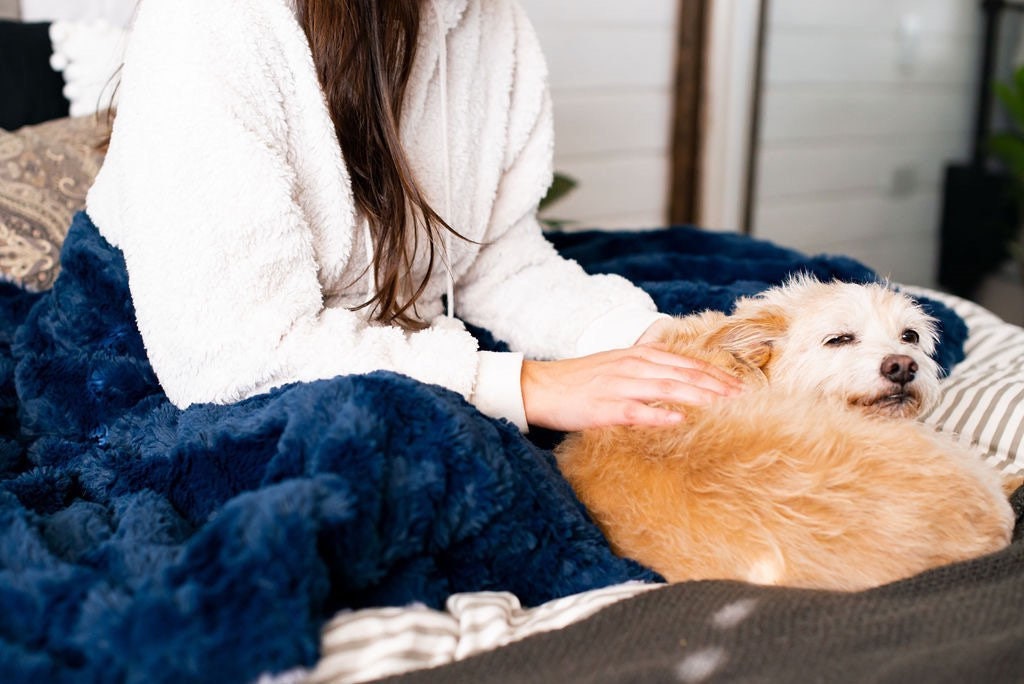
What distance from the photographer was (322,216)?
1061 mm

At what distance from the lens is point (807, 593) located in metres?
0.71

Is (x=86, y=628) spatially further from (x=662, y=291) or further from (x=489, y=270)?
(x=662, y=291)

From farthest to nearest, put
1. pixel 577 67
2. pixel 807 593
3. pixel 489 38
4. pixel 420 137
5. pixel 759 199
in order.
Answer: pixel 759 199, pixel 577 67, pixel 489 38, pixel 420 137, pixel 807 593

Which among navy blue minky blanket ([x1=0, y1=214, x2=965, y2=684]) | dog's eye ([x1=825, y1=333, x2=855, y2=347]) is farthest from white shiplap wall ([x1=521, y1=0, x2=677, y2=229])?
navy blue minky blanket ([x1=0, y1=214, x2=965, y2=684])

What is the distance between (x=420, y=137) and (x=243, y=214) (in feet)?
1.31

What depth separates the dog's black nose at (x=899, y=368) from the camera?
0.98 metres

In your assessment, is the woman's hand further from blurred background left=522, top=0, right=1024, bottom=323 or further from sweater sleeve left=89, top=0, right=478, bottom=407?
blurred background left=522, top=0, right=1024, bottom=323

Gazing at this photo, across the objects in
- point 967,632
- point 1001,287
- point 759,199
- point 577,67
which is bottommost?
point 1001,287

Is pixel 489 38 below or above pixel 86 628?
above

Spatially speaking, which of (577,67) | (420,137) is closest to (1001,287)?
(577,67)

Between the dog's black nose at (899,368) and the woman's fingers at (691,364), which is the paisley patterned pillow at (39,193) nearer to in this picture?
the woman's fingers at (691,364)

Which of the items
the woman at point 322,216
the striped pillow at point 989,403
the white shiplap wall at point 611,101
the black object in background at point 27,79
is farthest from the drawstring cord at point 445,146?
the white shiplap wall at point 611,101

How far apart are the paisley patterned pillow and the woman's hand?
81 centimetres

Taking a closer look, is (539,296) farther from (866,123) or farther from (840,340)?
(866,123)
